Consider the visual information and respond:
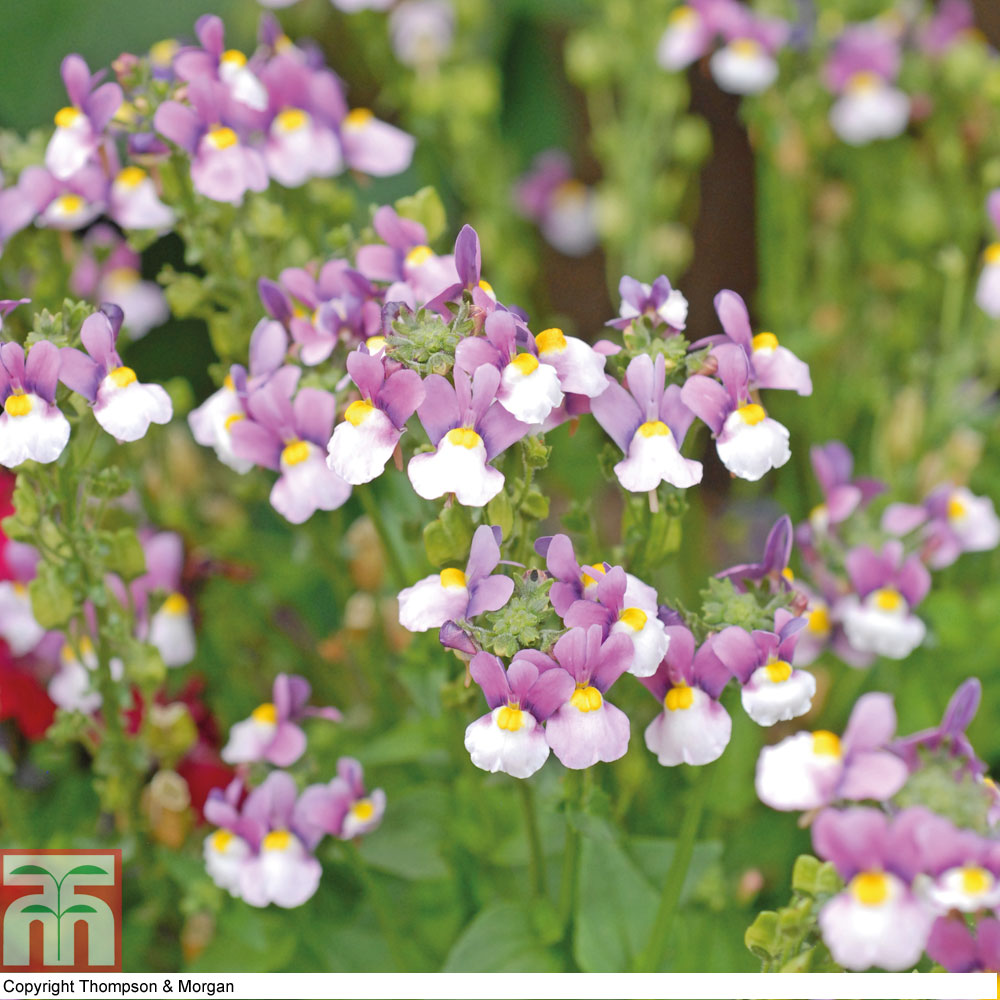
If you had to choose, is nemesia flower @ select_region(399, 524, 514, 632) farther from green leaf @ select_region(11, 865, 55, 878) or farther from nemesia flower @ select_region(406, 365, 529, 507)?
green leaf @ select_region(11, 865, 55, 878)

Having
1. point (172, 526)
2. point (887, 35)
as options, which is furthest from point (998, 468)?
point (172, 526)

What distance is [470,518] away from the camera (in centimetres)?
50

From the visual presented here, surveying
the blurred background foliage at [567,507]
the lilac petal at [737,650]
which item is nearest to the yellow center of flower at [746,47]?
the blurred background foliage at [567,507]

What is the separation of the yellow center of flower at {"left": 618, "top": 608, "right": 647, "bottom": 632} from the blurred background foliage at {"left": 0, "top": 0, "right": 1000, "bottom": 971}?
0.08 metres

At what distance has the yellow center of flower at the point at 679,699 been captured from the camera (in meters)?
0.49

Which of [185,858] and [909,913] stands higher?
[909,913]

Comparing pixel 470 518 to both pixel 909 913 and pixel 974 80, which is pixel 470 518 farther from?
pixel 974 80

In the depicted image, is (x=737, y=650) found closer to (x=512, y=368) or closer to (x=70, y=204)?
(x=512, y=368)

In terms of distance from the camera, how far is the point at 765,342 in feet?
1.74

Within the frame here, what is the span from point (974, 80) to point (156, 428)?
2.24ft

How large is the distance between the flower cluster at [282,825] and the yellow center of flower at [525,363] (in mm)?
Result: 225

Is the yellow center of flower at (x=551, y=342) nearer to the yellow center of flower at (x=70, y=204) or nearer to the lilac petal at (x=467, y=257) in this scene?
the lilac petal at (x=467, y=257)

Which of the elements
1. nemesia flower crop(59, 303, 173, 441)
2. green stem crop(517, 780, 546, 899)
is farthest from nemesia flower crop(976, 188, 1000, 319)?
nemesia flower crop(59, 303, 173, 441)

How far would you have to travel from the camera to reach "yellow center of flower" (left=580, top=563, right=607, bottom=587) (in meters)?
0.46
